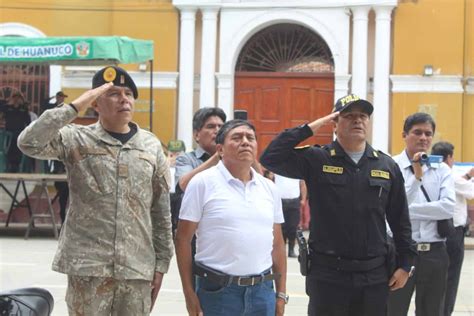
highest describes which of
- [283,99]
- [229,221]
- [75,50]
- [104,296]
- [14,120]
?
[75,50]

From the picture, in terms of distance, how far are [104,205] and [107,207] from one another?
0.06 feet

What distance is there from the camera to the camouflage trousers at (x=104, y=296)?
391 centimetres

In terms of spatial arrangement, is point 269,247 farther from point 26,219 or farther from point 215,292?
point 26,219

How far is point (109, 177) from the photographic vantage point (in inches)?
156

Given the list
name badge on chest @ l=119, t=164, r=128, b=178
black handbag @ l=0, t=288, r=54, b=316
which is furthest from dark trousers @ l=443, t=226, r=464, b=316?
black handbag @ l=0, t=288, r=54, b=316

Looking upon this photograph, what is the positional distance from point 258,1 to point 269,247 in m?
11.6

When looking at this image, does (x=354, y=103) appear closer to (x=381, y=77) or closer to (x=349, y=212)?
(x=349, y=212)

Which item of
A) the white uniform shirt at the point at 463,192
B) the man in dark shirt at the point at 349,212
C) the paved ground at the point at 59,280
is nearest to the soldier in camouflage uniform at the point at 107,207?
the man in dark shirt at the point at 349,212

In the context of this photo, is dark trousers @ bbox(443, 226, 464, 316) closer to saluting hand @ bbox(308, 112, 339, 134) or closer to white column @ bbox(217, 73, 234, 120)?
saluting hand @ bbox(308, 112, 339, 134)

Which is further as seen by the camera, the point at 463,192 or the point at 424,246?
the point at 463,192

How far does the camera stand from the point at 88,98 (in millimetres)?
3848

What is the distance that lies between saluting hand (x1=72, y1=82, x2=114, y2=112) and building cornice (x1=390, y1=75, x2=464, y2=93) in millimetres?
11709

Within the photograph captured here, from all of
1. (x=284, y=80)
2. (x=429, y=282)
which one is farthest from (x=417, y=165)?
(x=284, y=80)

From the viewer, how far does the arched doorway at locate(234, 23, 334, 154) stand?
15.4 metres
